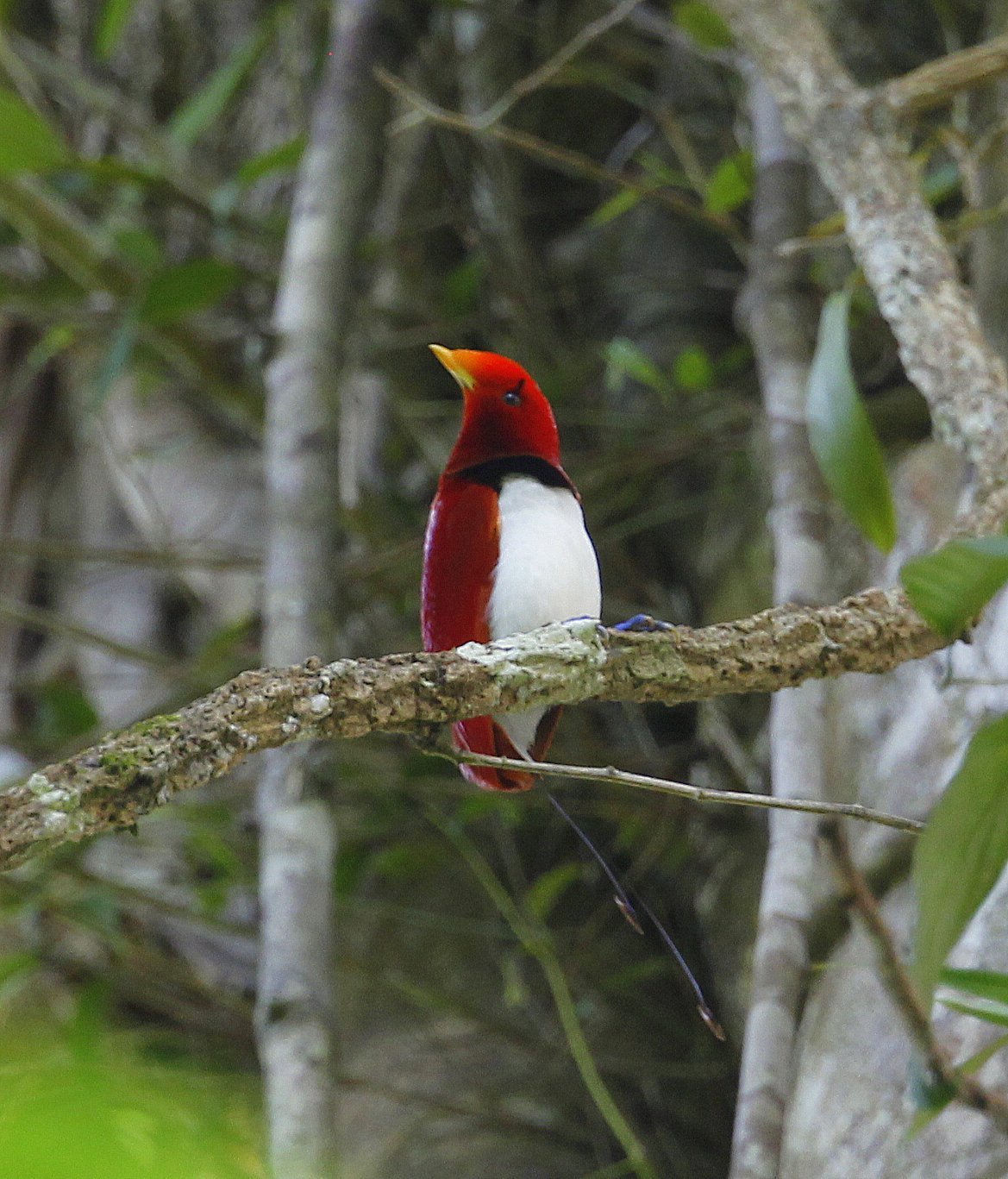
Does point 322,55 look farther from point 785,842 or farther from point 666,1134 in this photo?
point 666,1134

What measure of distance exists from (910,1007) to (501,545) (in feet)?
1.52

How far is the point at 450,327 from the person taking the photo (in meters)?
2.17

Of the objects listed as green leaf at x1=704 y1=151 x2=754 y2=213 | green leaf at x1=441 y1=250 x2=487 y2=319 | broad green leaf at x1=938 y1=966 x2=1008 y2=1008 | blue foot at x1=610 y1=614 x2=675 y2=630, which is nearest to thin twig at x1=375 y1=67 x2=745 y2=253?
green leaf at x1=704 y1=151 x2=754 y2=213

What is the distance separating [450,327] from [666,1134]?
128cm

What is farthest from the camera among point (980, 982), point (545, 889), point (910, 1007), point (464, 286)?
point (464, 286)

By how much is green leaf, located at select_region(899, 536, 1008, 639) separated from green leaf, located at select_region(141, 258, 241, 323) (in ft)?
4.41

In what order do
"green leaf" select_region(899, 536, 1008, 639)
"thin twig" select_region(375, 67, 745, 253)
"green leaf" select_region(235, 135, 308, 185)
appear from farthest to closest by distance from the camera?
"green leaf" select_region(235, 135, 308, 185) → "thin twig" select_region(375, 67, 745, 253) → "green leaf" select_region(899, 536, 1008, 639)

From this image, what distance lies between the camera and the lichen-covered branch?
20.1 inches

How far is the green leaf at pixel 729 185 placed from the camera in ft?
5.42

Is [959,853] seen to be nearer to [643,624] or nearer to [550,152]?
[643,624]

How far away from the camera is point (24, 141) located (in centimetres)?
166

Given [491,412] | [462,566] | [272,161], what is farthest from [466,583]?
[272,161]

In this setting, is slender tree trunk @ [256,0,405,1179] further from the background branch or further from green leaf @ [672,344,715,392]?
the background branch

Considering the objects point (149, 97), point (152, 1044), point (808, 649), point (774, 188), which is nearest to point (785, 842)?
point (808, 649)
